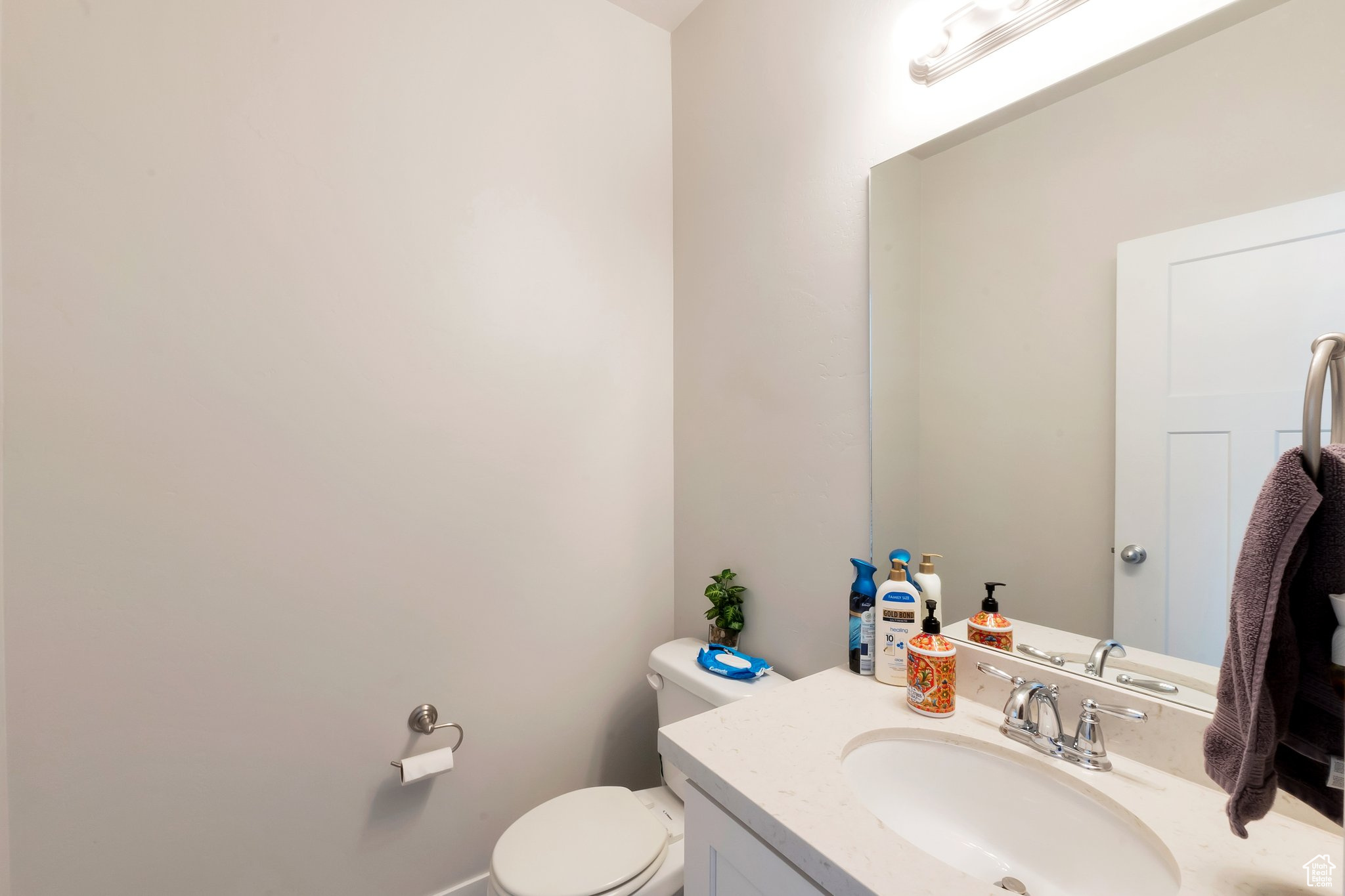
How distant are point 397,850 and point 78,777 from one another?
63 centimetres

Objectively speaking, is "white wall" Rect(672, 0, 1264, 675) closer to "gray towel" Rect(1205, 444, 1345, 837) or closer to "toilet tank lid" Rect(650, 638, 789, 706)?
"toilet tank lid" Rect(650, 638, 789, 706)

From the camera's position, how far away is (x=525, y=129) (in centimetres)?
148

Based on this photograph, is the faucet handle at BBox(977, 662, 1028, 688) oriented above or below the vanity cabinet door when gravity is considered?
above

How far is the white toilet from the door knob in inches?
29.9

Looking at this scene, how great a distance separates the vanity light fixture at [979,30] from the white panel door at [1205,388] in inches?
16.0

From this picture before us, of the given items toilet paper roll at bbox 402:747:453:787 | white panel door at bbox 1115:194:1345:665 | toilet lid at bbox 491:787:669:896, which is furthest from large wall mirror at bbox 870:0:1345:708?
toilet paper roll at bbox 402:747:453:787

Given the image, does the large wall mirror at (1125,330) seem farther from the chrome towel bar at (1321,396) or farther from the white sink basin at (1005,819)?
the white sink basin at (1005,819)

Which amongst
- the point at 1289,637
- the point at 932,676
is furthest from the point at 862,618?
the point at 1289,637

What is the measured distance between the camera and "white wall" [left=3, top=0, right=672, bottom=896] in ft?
3.37

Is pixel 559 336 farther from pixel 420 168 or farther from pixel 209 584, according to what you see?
pixel 209 584

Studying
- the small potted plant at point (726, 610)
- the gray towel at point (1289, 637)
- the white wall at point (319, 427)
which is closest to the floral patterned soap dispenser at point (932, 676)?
the gray towel at point (1289, 637)

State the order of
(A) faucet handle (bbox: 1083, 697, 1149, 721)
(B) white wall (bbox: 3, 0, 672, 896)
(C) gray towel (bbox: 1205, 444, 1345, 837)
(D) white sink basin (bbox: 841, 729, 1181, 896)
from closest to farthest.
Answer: (C) gray towel (bbox: 1205, 444, 1345, 837) → (D) white sink basin (bbox: 841, 729, 1181, 896) → (A) faucet handle (bbox: 1083, 697, 1149, 721) → (B) white wall (bbox: 3, 0, 672, 896)

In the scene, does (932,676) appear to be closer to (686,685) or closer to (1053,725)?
(1053,725)

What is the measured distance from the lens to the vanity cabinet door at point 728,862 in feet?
2.28
